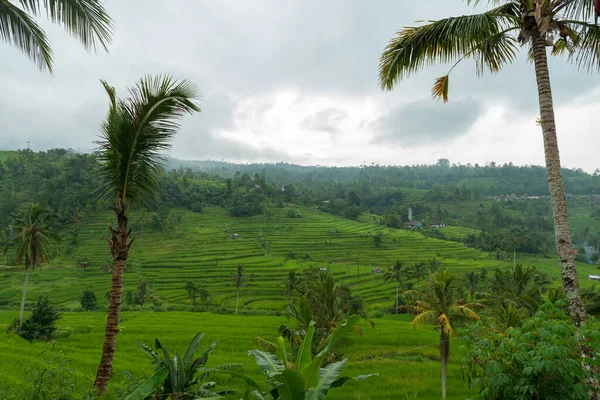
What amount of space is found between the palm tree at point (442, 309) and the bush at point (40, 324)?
2078cm

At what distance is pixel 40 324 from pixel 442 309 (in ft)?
72.6

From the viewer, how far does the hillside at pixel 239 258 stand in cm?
4444

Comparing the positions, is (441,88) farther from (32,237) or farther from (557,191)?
(32,237)

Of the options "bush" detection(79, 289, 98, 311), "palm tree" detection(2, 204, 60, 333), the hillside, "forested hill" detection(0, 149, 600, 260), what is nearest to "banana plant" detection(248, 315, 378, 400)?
"palm tree" detection(2, 204, 60, 333)

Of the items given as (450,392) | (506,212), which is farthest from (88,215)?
(506,212)

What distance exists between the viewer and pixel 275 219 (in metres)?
81.9

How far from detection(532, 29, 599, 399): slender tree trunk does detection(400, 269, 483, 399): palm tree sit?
632cm

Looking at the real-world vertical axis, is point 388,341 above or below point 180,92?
below

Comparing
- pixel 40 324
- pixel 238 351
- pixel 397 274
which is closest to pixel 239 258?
pixel 397 274

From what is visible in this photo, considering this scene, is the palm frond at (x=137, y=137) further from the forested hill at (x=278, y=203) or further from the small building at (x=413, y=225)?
the small building at (x=413, y=225)

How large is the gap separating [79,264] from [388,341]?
164 feet

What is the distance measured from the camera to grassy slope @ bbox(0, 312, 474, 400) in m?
11.7

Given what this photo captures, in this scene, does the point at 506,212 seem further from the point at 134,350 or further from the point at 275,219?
the point at 134,350

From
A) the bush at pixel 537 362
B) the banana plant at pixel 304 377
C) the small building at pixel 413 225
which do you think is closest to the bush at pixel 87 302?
the banana plant at pixel 304 377
